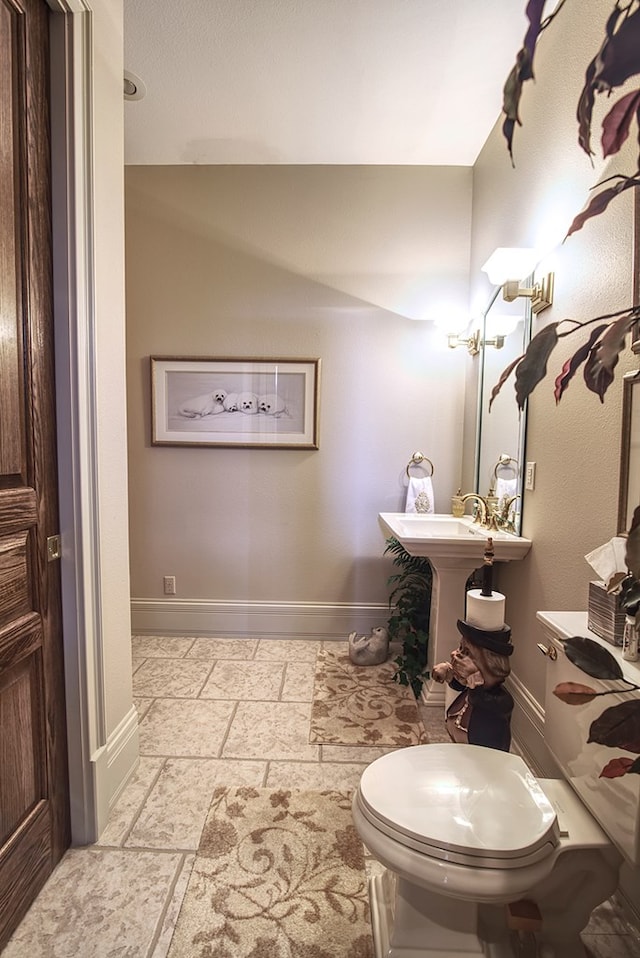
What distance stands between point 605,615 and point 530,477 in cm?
87

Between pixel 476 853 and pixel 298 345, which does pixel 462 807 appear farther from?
pixel 298 345

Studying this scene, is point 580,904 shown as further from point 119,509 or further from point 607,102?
point 607,102

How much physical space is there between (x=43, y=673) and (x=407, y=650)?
1773 mm

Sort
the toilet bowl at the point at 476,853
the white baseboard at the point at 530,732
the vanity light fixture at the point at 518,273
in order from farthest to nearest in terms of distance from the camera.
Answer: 1. the vanity light fixture at the point at 518,273
2. the white baseboard at the point at 530,732
3. the toilet bowl at the point at 476,853

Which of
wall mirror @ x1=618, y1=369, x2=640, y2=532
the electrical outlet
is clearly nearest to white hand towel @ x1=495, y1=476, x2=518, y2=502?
the electrical outlet

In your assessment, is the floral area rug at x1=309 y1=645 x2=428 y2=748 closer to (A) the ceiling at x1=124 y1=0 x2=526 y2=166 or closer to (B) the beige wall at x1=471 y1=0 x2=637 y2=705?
(B) the beige wall at x1=471 y1=0 x2=637 y2=705

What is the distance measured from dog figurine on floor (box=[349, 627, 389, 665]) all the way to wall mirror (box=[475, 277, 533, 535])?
1.04m

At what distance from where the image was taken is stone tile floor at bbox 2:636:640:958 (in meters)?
1.15

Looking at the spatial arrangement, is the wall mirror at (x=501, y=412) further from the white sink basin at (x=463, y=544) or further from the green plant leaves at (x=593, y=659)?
the green plant leaves at (x=593, y=659)

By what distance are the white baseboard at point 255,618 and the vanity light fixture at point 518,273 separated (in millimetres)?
1943

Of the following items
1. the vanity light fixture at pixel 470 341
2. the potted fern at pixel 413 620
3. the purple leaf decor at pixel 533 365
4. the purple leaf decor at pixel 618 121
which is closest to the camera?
the purple leaf decor at pixel 618 121

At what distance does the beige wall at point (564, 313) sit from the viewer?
4.41ft

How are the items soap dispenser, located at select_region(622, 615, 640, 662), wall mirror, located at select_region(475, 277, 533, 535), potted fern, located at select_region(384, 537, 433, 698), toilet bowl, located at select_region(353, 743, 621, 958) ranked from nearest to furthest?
toilet bowl, located at select_region(353, 743, 621, 958), soap dispenser, located at select_region(622, 615, 640, 662), wall mirror, located at select_region(475, 277, 533, 535), potted fern, located at select_region(384, 537, 433, 698)

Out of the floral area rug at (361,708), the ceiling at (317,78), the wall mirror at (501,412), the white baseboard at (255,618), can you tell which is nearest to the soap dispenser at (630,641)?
the wall mirror at (501,412)
